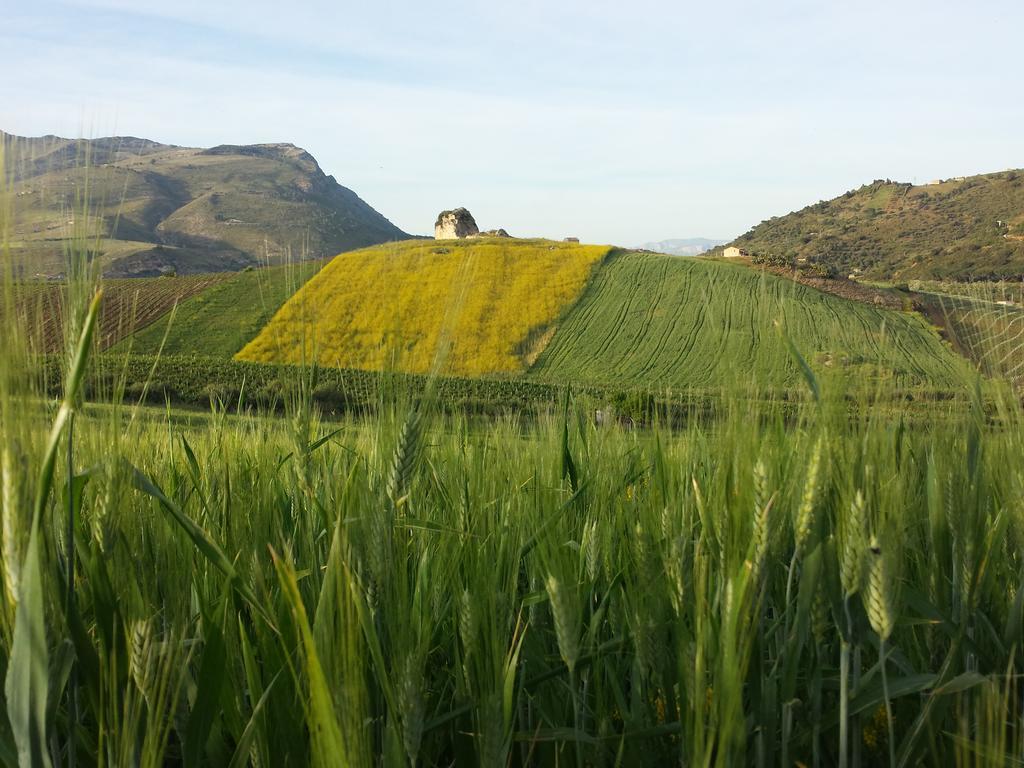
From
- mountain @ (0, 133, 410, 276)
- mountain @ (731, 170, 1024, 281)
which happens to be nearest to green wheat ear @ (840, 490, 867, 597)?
mountain @ (0, 133, 410, 276)

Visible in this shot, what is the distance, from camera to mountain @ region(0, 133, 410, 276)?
41.6 inches

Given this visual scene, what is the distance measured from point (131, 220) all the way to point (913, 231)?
483ft

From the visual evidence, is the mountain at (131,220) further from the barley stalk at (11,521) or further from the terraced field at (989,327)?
the terraced field at (989,327)

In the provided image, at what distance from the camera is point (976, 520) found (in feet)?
4.28

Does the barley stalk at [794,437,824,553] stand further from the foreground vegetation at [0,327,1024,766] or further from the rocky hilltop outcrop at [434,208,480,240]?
the rocky hilltop outcrop at [434,208,480,240]

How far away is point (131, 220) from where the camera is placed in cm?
16338

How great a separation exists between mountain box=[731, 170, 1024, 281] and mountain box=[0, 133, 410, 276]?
63898 mm

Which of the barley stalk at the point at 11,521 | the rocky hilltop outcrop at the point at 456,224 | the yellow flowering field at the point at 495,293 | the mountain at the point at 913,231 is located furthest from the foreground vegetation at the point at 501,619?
the rocky hilltop outcrop at the point at 456,224

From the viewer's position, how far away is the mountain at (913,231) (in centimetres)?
7975

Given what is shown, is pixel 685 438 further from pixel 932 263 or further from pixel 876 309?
pixel 932 263

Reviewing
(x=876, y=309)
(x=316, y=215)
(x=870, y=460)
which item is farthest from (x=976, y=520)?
(x=316, y=215)

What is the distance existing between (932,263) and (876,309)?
148 ft

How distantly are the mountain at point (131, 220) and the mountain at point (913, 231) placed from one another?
6390 cm

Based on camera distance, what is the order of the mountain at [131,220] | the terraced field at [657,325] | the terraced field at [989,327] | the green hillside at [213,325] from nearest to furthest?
the mountain at [131,220], the terraced field at [989,327], the terraced field at [657,325], the green hillside at [213,325]
